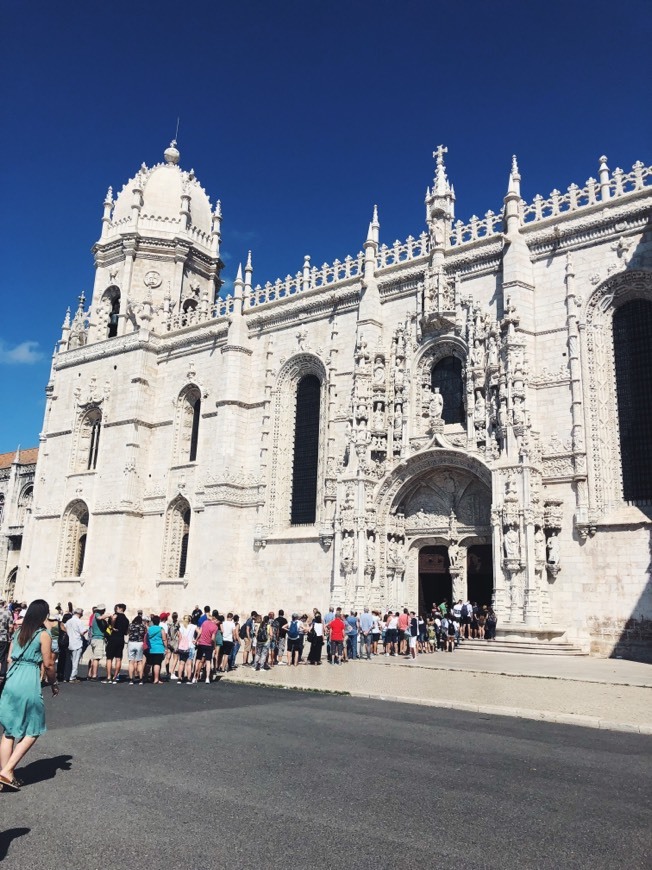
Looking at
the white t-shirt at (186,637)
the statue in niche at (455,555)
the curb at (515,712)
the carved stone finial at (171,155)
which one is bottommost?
the curb at (515,712)

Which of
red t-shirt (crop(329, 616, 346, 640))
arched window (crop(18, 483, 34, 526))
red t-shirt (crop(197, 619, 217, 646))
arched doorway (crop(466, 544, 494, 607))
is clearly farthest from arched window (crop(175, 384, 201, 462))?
arched window (crop(18, 483, 34, 526))

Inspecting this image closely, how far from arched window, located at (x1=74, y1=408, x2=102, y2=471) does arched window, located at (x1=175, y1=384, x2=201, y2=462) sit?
490 cm

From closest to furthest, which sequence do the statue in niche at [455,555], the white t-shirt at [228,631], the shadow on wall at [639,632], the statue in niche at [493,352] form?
the white t-shirt at [228,631], the shadow on wall at [639,632], the statue in niche at [493,352], the statue in niche at [455,555]

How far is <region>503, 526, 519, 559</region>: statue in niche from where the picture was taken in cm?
2083

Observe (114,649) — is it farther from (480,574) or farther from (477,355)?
(477,355)

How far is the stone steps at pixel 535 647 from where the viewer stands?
1961 centimetres

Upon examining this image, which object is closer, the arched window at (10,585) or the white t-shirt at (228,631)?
the white t-shirt at (228,631)

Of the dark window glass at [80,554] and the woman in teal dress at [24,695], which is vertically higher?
the dark window glass at [80,554]

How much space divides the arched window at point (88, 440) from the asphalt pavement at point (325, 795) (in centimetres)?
2613

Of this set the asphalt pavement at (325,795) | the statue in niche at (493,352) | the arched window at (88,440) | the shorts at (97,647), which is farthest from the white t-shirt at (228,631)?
the arched window at (88,440)

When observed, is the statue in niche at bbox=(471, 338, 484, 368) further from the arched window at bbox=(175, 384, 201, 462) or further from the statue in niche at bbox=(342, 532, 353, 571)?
the arched window at bbox=(175, 384, 201, 462)

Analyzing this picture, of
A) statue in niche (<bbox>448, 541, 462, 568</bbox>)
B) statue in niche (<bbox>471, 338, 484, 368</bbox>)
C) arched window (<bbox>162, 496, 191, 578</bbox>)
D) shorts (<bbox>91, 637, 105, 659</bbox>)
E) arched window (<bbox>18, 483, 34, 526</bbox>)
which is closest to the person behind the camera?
shorts (<bbox>91, 637, 105, 659</bbox>)

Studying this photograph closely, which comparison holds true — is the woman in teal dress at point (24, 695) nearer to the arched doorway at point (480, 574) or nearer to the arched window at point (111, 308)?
the arched doorway at point (480, 574)

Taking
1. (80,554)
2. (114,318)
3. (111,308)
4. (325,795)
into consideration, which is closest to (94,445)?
(80,554)
